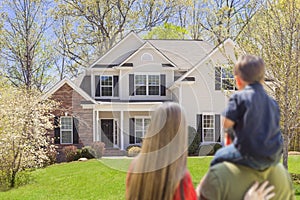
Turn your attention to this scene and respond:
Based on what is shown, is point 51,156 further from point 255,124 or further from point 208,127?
point 255,124

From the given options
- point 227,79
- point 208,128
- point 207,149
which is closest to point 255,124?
point 227,79

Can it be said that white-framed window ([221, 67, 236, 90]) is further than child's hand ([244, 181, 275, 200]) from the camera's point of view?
Yes

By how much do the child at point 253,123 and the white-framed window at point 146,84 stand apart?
1590 centimetres

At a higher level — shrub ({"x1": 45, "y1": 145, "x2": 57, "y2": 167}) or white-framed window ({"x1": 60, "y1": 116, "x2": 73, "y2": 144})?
white-framed window ({"x1": 60, "y1": 116, "x2": 73, "y2": 144})

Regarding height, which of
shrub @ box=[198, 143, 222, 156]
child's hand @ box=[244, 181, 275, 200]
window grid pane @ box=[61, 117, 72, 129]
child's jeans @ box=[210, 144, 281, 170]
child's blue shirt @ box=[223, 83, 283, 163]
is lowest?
shrub @ box=[198, 143, 222, 156]

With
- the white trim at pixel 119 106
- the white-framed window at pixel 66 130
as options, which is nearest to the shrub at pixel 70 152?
the white-framed window at pixel 66 130

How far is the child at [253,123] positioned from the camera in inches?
67.2

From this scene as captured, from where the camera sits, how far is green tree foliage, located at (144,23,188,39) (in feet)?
77.5

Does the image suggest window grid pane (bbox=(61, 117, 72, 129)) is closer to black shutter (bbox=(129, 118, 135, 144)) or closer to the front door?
the front door

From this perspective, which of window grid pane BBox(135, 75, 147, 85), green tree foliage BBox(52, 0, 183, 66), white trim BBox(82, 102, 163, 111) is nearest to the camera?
white trim BBox(82, 102, 163, 111)

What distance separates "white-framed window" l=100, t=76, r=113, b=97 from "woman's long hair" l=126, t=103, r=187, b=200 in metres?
16.4

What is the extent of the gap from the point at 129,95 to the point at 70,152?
374 cm

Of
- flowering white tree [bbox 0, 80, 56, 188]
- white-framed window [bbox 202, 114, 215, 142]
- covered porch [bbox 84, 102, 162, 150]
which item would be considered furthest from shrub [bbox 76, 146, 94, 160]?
white-framed window [bbox 202, 114, 215, 142]

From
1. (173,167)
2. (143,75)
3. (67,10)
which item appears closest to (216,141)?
(143,75)
